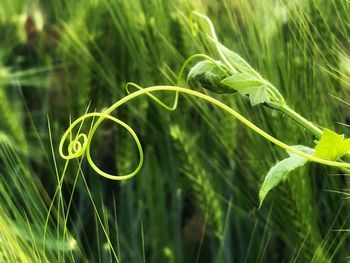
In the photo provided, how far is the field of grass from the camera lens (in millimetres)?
530

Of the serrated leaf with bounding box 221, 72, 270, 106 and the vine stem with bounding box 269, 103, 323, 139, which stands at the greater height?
the serrated leaf with bounding box 221, 72, 270, 106

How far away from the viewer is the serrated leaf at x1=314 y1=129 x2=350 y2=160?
0.37 metres

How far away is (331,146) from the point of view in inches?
14.8

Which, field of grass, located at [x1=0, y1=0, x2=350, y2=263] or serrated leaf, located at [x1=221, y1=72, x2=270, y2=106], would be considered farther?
field of grass, located at [x1=0, y1=0, x2=350, y2=263]

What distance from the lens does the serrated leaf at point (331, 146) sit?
0.37m

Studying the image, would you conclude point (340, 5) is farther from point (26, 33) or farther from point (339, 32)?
point (26, 33)

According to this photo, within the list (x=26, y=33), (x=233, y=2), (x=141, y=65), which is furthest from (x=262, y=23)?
(x=26, y=33)

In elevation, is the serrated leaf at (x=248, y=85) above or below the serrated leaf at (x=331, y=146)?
above

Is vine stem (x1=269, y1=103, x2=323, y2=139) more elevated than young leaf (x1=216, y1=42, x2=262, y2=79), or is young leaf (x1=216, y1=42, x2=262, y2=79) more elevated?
young leaf (x1=216, y1=42, x2=262, y2=79)

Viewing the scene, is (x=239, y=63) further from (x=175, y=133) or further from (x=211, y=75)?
(x=175, y=133)

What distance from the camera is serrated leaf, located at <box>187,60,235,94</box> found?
1.33 ft

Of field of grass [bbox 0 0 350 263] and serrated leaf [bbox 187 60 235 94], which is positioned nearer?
serrated leaf [bbox 187 60 235 94]

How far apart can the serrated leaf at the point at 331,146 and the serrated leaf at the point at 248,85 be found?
0.04 meters

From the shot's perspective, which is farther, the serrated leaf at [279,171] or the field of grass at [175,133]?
the field of grass at [175,133]
